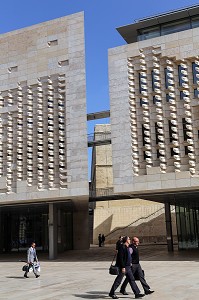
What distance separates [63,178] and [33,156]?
3.61 m

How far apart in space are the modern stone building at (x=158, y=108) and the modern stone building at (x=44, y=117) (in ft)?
10.3

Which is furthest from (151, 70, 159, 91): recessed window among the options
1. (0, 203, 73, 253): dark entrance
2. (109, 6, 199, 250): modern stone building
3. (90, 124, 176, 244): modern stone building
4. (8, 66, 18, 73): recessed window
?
(90, 124, 176, 244): modern stone building

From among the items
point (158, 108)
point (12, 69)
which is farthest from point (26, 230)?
point (158, 108)

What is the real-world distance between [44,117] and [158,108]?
949 centimetres

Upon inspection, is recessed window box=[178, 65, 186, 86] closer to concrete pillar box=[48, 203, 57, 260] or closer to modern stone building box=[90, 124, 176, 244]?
concrete pillar box=[48, 203, 57, 260]

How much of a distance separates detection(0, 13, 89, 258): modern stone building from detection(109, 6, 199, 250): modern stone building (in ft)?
10.3

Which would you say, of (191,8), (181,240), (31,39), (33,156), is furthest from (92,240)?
(191,8)

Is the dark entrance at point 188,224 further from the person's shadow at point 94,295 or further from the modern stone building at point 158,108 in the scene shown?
the person's shadow at point 94,295

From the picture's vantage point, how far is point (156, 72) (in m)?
28.6

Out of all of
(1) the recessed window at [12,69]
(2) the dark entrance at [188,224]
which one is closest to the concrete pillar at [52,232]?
(1) the recessed window at [12,69]

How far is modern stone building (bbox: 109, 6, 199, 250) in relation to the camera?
27.2 m

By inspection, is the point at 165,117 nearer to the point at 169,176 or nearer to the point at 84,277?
the point at 169,176

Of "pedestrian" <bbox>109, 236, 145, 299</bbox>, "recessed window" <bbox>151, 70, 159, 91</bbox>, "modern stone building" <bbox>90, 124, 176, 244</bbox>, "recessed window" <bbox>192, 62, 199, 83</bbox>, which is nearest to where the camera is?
"pedestrian" <bbox>109, 236, 145, 299</bbox>

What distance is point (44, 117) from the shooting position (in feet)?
107
